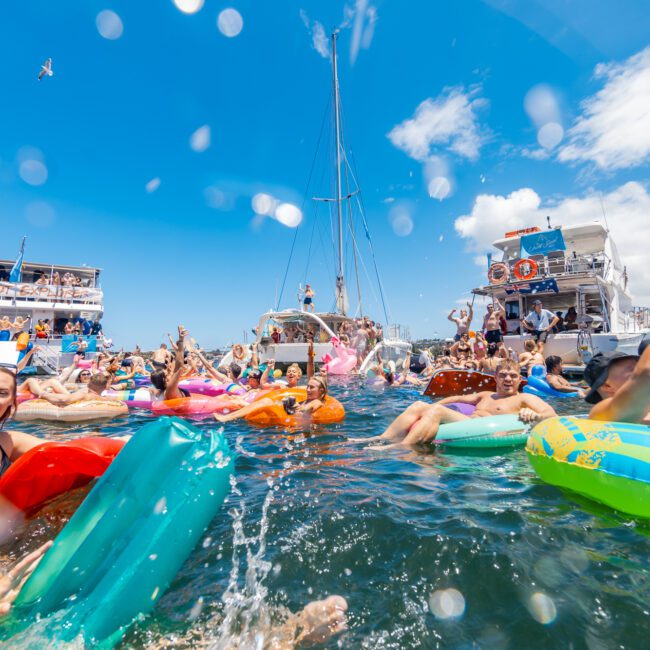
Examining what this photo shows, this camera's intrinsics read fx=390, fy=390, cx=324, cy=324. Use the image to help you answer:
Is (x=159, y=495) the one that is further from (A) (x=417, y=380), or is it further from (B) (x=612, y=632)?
(A) (x=417, y=380)

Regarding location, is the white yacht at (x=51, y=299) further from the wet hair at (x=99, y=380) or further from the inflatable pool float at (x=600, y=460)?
the inflatable pool float at (x=600, y=460)

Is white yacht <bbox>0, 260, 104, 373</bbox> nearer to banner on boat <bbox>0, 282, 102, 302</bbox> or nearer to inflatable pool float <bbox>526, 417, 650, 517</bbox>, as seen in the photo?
banner on boat <bbox>0, 282, 102, 302</bbox>

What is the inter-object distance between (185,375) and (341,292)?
1372cm

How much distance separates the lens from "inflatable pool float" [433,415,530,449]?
468 cm

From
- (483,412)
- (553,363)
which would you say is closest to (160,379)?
(483,412)

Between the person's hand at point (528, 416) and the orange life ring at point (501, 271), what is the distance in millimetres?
15215

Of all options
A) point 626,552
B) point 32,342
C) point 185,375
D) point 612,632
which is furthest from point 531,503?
point 32,342

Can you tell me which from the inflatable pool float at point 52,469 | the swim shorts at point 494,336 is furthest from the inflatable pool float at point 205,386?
the swim shorts at point 494,336

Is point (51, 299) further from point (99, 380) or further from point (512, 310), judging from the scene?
point (512, 310)

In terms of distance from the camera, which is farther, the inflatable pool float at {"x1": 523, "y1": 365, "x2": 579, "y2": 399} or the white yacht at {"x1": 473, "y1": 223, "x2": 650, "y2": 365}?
the white yacht at {"x1": 473, "y1": 223, "x2": 650, "y2": 365}

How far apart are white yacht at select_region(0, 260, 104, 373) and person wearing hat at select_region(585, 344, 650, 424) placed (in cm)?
2204

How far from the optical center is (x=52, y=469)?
2.87 m

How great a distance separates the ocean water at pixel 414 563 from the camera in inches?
72.9

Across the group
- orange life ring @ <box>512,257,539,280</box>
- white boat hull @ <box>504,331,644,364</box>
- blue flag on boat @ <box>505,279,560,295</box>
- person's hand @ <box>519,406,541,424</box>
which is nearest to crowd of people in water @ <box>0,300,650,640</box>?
person's hand @ <box>519,406,541,424</box>
